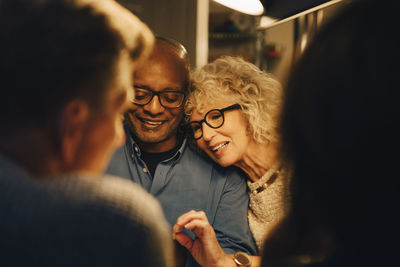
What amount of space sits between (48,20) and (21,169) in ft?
0.76

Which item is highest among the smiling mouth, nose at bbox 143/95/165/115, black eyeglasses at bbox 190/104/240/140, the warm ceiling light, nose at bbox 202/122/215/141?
Answer: the warm ceiling light

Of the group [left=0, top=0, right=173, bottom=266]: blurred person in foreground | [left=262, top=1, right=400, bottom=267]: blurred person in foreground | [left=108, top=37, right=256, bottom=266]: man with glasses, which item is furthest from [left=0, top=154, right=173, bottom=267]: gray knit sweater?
[left=108, top=37, right=256, bottom=266]: man with glasses

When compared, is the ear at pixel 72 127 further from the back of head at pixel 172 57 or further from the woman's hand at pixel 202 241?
the back of head at pixel 172 57

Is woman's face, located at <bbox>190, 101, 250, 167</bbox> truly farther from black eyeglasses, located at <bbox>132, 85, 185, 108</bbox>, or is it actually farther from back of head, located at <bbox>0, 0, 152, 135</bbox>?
back of head, located at <bbox>0, 0, 152, 135</bbox>

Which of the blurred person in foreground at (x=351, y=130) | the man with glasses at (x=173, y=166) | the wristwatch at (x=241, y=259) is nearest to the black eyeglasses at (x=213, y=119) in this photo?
the man with glasses at (x=173, y=166)

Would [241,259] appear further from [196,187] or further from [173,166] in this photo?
[173,166]

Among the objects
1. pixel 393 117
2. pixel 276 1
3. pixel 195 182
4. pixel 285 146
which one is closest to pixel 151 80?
pixel 195 182

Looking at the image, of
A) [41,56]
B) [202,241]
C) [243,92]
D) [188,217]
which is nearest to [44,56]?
[41,56]

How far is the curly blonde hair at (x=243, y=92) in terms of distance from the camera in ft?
4.89

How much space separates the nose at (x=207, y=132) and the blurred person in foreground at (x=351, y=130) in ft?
2.84

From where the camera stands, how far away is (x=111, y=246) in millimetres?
496

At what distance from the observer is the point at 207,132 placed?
4.77ft

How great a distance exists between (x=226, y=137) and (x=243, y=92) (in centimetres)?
24

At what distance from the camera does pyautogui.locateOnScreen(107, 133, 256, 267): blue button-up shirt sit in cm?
141
